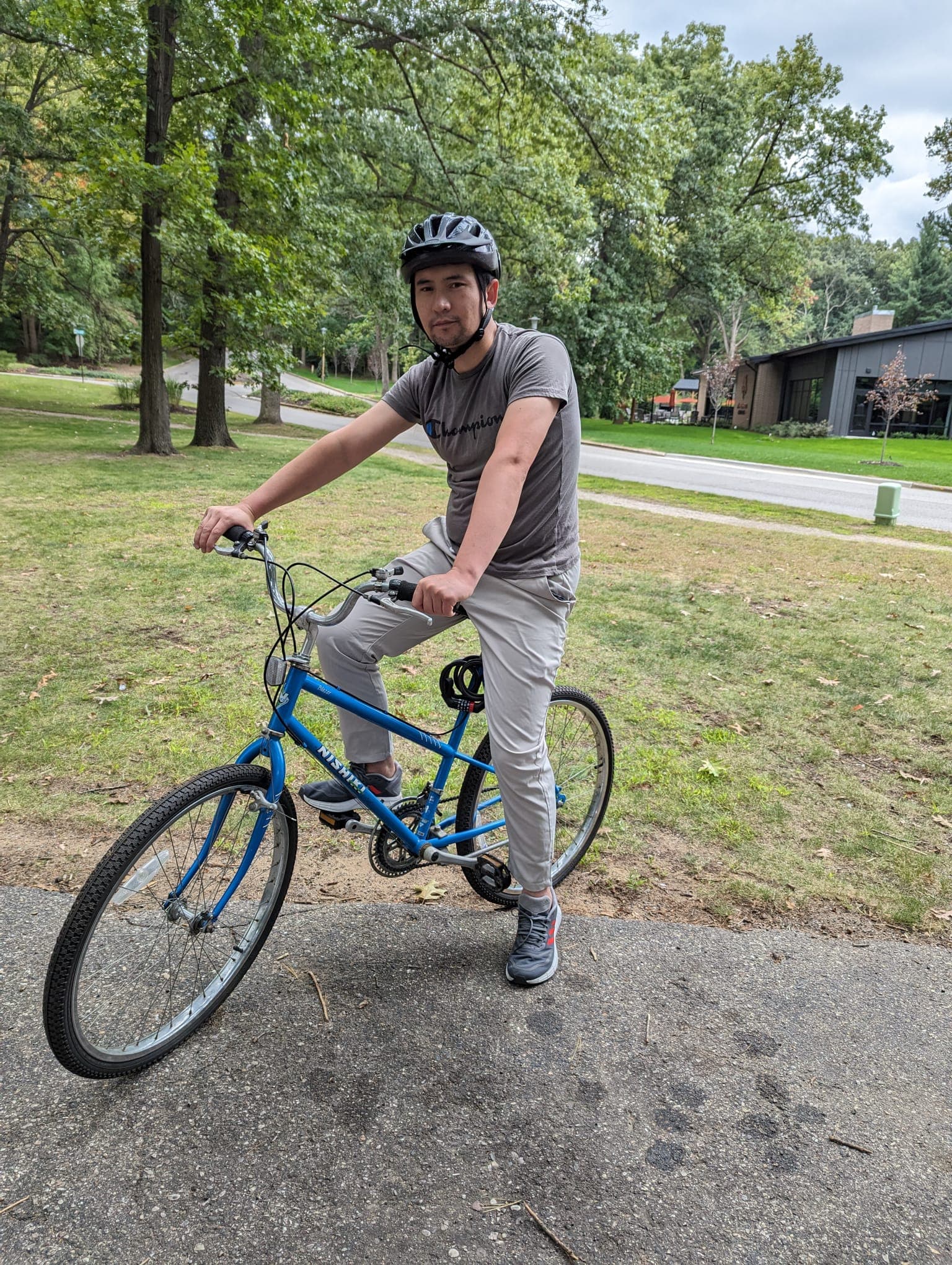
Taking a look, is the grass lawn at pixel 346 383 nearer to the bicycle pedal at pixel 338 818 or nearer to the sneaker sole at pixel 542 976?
the bicycle pedal at pixel 338 818

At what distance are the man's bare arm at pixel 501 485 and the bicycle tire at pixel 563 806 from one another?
663mm

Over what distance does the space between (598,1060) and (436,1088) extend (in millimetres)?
466

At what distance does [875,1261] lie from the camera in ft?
5.89

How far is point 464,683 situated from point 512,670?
291mm

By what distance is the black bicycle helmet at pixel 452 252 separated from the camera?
7.64 feet

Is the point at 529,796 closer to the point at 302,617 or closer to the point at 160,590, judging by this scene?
the point at 302,617

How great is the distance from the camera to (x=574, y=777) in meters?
3.37

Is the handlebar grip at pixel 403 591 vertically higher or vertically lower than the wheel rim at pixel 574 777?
higher

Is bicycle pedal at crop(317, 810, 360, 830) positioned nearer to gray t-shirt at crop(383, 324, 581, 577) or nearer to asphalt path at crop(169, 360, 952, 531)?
gray t-shirt at crop(383, 324, 581, 577)

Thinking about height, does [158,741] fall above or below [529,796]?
below

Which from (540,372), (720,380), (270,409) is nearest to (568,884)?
(540,372)

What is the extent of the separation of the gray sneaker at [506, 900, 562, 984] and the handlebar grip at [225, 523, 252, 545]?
1453 mm

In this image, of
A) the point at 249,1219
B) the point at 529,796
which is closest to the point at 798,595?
the point at 529,796

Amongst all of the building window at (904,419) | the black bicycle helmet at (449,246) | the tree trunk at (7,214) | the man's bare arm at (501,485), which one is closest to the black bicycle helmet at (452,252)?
the black bicycle helmet at (449,246)
